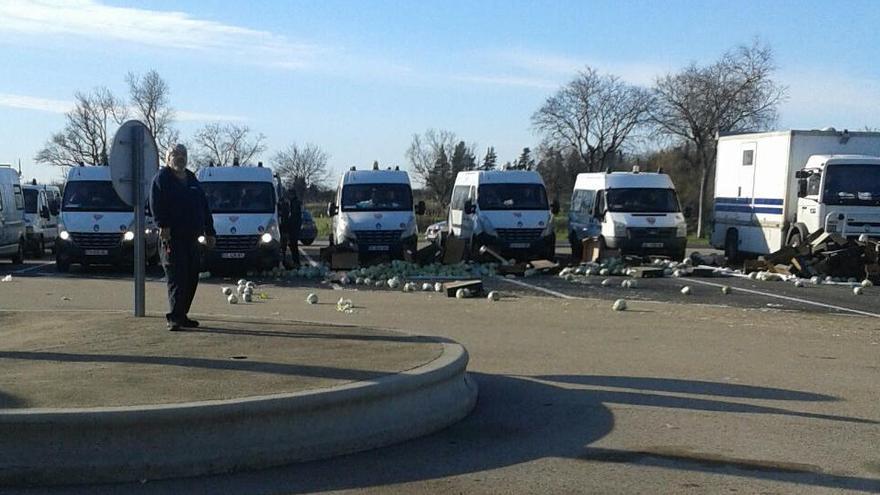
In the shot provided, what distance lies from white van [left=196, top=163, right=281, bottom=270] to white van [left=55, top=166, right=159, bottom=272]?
1701mm

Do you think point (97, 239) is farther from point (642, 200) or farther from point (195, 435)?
point (195, 435)

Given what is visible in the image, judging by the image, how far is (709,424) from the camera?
722cm

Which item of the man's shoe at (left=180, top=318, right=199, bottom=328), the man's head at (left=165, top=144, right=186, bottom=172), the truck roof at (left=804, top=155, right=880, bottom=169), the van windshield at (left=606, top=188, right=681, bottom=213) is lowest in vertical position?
the man's shoe at (left=180, top=318, right=199, bottom=328)

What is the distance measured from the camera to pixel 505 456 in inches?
247

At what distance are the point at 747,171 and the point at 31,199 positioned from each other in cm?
2196

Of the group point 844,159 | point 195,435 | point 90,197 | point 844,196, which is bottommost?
point 195,435

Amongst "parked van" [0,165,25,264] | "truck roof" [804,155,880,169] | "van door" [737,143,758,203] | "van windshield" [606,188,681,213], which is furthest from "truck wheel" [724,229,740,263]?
"parked van" [0,165,25,264]

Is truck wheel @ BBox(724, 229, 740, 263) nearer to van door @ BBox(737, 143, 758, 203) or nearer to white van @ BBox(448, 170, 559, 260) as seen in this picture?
van door @ BBox(737, 143, 758, 203)

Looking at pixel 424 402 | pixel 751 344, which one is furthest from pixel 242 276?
pixel 424 402

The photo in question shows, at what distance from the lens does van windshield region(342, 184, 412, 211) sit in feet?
78.5

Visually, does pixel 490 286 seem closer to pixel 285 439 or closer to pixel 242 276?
pixel 242 276

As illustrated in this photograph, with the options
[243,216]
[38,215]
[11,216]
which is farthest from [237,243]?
[38,215]

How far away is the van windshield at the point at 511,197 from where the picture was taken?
82.4 ft

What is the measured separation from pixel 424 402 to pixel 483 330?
5602mm
